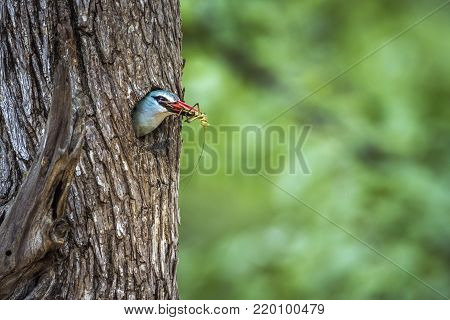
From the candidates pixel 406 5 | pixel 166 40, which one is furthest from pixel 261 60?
pixel 166 40

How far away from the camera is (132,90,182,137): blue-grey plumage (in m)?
3.59

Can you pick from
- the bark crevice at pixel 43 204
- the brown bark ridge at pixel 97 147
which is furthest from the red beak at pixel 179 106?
the bark crevice at pixel 43 204

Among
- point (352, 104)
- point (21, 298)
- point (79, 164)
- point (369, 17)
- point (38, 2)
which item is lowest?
point (21, 298)

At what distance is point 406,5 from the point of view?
6.55m

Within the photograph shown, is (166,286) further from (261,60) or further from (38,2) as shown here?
(261,60)

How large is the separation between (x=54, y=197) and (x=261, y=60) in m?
3.60

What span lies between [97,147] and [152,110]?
0.28 meters

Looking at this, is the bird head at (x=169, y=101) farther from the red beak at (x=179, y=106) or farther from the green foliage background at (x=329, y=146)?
the green foliage background at (x=329, y=146)

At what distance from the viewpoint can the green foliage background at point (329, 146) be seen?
19.2 ft

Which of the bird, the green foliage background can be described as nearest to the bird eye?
the bird

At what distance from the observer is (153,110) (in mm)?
3576

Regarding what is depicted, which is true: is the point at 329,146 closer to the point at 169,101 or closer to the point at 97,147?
the point at 169,101

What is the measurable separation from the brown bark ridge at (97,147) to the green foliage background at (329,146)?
170cm

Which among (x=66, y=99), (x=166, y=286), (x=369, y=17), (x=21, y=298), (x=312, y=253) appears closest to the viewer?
(x=66, y=99)
